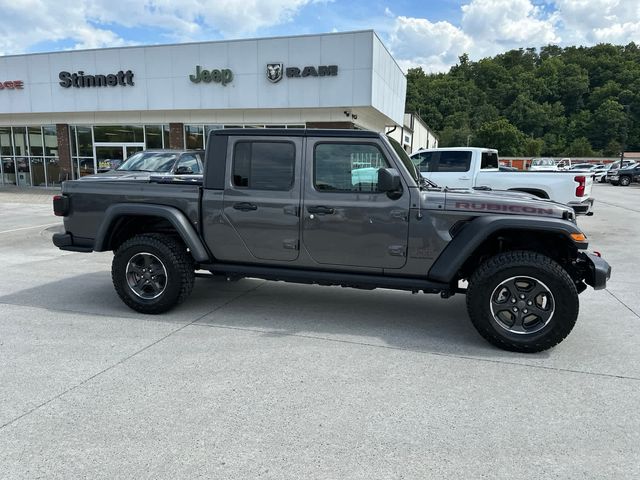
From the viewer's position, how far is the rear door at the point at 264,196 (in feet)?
15.2

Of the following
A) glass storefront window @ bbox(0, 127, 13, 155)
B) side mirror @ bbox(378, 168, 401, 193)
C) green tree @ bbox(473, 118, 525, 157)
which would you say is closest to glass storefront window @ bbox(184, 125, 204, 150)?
glass storefront window @ bbox(0, 127, 13, 155)

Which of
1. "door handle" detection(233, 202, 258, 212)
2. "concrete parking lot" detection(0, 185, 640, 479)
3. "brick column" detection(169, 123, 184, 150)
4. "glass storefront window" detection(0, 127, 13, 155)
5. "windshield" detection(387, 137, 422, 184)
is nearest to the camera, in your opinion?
"concrete parking lot" detection(0, 185, 640, 479)

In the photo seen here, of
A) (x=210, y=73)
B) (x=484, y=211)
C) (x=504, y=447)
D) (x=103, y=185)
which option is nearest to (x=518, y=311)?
(x=484, y=211)

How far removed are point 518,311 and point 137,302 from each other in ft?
12.5

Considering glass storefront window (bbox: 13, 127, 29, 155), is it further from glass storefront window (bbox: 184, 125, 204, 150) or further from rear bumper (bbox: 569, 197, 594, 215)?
rear bumper (bbox: 569, 197, 594, 215)

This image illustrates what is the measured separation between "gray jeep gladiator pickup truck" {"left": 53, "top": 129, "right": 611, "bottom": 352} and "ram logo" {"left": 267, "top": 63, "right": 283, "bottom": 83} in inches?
565

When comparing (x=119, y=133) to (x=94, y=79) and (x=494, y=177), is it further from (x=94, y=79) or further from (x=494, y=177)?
(x=494, y=177)

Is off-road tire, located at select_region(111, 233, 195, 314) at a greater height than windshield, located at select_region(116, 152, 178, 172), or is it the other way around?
windshield, located at select_region(116, 152, 178, 172)

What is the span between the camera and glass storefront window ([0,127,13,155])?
24.8m

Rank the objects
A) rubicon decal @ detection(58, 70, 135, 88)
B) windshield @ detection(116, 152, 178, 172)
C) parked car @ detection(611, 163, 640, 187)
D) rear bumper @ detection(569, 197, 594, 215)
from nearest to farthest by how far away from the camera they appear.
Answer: rear bumper @ detection(569, 197, 594, 215)
windshield @ detection(116, 152, 178, 172)
rubicon decal @ detection(58, 70, 135, 88)
parked car @ detection(611, 163, 640, 187)

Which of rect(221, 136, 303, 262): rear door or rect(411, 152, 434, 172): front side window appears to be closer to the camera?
rect(221, 136, 303, 262): rear door

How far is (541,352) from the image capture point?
13.8ft

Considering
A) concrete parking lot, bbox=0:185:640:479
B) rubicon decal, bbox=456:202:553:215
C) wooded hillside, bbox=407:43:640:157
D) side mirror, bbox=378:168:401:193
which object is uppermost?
wooded hillside, bbox=407:43:640:157

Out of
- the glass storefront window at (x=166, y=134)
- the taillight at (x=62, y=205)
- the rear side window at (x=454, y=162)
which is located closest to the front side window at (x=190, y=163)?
the taillight at (x=62, y=205)
